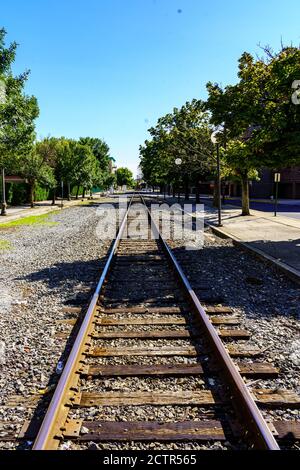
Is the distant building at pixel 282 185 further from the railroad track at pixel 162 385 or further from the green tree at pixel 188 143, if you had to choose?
the railroad track at pixel 162 385

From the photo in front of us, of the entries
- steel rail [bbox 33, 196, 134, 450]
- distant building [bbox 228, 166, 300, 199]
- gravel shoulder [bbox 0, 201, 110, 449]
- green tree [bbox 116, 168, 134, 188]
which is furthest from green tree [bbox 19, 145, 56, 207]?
green tree [bbox 116, 168, 134, 188]

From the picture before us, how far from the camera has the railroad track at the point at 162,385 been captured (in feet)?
9.89

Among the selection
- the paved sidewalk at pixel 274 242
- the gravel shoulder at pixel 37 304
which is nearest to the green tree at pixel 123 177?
the paved sidewalk at pixel 274 242

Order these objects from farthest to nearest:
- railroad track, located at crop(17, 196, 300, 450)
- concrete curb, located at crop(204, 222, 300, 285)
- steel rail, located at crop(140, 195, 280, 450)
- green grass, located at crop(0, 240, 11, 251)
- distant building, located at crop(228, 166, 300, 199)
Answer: distant building, located at crop(228, 166, 300, 199)
green grass, located at crop(0, 240, 11, 251)
concrete curb, located at crop(204, 222, 300, 285)
railroad track, located at crop(17, 196, 300, 450)
steel rail, located at crop(140, 195, 280, 450)

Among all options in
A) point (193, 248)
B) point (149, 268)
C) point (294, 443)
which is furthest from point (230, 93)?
point (294, 443)

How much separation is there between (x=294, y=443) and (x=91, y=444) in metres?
1.59

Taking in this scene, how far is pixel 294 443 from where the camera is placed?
9.64ft

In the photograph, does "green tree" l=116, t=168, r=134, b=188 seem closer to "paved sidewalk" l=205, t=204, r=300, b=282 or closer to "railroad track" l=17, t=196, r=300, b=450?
"paved sidewalk" l=205, t=204, r=300, b=282

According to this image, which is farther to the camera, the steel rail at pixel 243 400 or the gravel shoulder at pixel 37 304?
the gravel shoulder at pixel 37 304

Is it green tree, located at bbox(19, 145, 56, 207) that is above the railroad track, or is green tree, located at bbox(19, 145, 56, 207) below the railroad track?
above

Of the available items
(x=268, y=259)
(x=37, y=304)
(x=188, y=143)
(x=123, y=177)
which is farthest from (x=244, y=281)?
(x=123, y=177)

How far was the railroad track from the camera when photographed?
3016 mm

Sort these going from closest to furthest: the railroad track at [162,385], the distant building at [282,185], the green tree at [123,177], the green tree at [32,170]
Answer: the railroad track at [162,385]
the green tree at [32,170]
the distant building at [282,185]
the green tree at [123,177]
